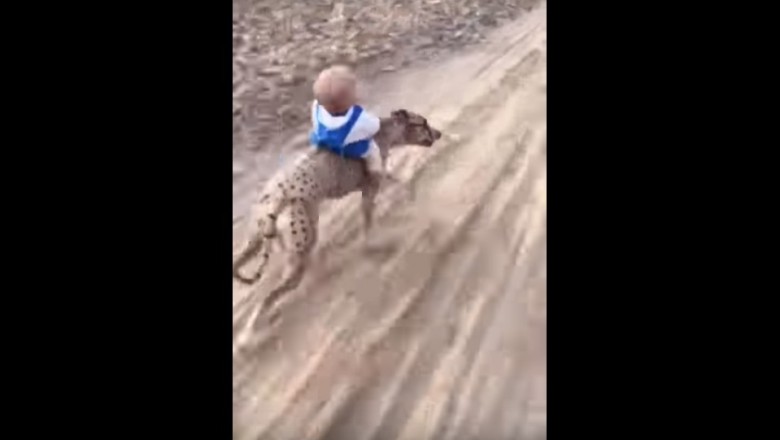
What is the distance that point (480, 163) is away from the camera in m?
1.83

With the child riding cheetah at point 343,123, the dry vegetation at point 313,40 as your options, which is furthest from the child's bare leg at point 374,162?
the dry vegetation at point 313,40

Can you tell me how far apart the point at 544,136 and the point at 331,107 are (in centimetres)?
37

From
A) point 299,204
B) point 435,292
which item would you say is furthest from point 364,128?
point 435,292

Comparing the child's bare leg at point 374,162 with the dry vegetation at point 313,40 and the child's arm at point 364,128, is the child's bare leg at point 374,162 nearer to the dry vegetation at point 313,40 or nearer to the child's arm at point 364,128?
the child's arm at point 364,128

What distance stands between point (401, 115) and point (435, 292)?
31 cm

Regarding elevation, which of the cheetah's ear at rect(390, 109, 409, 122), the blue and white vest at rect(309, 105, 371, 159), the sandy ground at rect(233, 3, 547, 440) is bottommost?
the sandy ground at rect(233, 3, 547, 440)

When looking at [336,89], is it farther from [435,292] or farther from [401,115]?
[435,292]

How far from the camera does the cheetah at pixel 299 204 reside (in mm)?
1807

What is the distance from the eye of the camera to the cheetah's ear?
5.99ft

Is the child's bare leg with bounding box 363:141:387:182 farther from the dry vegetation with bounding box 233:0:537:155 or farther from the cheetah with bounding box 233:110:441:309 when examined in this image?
the dry vegetation with bounding box 233:0:537:155

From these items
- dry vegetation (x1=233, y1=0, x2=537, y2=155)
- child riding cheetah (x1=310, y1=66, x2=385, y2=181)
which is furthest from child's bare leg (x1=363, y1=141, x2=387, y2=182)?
dry vegetation (x1=233, y1=0, x2=537, y2=155)

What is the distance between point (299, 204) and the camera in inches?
71.2

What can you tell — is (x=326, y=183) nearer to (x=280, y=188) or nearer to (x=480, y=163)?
(x=280, y=188)

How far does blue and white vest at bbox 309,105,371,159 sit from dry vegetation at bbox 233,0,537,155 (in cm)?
3
